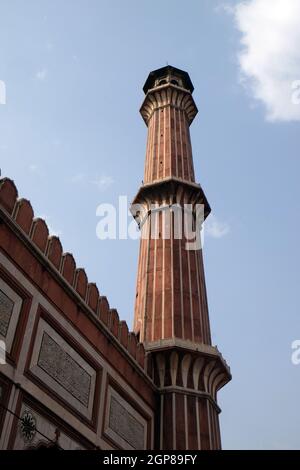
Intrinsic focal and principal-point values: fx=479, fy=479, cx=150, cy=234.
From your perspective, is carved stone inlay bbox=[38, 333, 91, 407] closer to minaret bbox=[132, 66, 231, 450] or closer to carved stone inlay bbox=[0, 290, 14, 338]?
carved stone inlay bbox=[0, 290, 14, 338]

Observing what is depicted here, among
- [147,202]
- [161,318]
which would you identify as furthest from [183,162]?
[161,318]

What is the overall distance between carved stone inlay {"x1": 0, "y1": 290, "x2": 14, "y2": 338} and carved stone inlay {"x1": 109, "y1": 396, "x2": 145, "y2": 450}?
4.69 meters

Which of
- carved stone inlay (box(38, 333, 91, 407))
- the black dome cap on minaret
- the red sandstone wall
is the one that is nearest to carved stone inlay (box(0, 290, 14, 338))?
the red sandstone wall

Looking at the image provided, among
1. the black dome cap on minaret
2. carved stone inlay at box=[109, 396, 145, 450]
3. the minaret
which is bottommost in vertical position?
carved stone inlay at box=[109, 396, 145, 450]

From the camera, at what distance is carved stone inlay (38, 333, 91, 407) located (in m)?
10.7

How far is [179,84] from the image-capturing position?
1174 inches

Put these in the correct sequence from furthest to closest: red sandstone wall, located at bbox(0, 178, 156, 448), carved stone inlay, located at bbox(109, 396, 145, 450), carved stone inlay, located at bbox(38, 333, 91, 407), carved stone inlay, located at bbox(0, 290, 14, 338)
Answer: carved stone inlay, located at bbox(109, 396, 145, 450) → carved stone inlay, located at bbox(38, 333, 91, 407) → red sandstone wall, located at bbox(0, 178, 156, 448) → carved stone inlay, located at bbox(0, 290, 14, 338)

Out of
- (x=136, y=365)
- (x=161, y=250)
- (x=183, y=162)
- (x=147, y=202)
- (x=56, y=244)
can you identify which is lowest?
(x=136, y=365)

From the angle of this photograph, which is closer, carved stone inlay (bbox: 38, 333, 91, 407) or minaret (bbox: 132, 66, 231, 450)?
carved stone inlay (bbox: 38, 333, 91, 407)

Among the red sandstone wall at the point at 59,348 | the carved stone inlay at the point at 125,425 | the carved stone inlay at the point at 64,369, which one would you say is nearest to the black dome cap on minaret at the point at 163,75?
the red sandstone wall at the point at 59,348

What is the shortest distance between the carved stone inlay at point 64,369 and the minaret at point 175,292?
451cm

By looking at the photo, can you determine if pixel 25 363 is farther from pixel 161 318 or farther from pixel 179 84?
pixel 179 84

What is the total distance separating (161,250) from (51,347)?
9847mm

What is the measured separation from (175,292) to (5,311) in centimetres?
988
